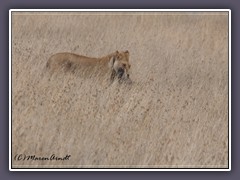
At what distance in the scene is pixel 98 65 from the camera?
38.2 feet

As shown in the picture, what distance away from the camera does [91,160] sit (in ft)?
32.0

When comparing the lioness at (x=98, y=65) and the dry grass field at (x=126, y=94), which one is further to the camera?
the lioness at (x=98, y=65)

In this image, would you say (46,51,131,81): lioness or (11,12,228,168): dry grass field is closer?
(11,12,228,168): dry grass field

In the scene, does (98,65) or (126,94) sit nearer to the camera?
(126,94)

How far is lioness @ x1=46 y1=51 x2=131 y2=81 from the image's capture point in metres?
11.3

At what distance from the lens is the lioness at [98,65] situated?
11.3 m

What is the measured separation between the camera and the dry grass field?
9.83 metres

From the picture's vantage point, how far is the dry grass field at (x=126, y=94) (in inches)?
387

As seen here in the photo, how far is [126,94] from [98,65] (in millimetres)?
916

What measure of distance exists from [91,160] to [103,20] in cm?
195

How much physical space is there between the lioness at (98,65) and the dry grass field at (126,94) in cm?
12

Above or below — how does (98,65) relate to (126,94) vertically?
above

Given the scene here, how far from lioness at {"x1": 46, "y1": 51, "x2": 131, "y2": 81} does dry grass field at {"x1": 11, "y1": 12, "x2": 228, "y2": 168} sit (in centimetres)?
12
